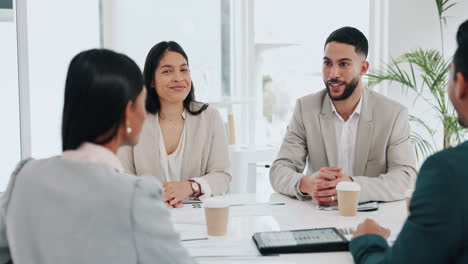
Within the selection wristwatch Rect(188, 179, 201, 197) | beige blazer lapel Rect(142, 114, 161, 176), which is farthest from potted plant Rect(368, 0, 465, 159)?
wristwatch Rect(188, 179, 201, 197)

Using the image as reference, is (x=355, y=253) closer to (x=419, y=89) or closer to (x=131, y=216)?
(x=131, y=216)

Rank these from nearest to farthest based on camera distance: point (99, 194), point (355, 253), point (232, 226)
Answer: point (99, 194) → point (355, 253) → point (232, 226)

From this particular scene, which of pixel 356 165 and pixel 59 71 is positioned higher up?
pixel 59 71

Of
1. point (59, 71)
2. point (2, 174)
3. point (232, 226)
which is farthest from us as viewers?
point (59, 71)

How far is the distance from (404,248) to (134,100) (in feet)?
2.07

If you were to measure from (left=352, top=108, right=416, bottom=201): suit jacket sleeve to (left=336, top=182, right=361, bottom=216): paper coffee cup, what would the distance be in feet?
0.67

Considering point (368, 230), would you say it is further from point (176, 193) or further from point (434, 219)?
point (176, 193)

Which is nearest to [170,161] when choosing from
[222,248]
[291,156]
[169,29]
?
[291,156]

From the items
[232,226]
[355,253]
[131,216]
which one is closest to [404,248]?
[355,253]

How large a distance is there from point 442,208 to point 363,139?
4.43 feet

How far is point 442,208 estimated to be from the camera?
90cm

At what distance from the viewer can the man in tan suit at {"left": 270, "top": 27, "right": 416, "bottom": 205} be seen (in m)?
2.21

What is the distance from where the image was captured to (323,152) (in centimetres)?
229

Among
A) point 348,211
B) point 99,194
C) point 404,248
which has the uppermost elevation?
point 99,194
